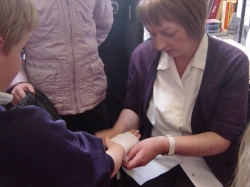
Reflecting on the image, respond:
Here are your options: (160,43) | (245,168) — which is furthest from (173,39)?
(245,168)

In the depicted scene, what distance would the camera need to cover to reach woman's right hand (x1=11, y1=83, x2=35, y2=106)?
3.55 feet

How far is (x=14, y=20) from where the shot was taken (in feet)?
2.21

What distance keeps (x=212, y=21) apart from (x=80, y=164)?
1380 millimetres

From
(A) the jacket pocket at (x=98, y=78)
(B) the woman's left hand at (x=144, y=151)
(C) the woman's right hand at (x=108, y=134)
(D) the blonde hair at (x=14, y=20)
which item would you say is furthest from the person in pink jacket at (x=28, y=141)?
(A) the jacket pocket at (x=98, y=78)

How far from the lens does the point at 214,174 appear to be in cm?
111

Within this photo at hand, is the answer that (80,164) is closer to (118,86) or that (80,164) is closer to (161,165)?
(161,165)

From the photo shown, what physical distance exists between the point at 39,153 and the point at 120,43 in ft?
3.62

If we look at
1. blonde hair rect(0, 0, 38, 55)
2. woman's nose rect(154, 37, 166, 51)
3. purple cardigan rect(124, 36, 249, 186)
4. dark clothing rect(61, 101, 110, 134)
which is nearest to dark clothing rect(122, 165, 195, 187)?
purple cardigan rect(124, 36, 249, 186)

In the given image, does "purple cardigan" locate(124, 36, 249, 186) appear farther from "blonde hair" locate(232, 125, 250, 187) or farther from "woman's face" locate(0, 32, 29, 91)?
"woman's face" locate(0, 32, 29, 91)

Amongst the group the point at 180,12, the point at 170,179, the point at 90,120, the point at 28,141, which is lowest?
the point at 170,179

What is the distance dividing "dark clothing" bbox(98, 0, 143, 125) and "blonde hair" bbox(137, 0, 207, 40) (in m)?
0.57

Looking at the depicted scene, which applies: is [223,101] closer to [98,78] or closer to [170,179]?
Answer: [170,179]

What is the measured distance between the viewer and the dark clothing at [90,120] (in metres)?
1.37

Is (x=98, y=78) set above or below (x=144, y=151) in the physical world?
above
